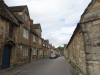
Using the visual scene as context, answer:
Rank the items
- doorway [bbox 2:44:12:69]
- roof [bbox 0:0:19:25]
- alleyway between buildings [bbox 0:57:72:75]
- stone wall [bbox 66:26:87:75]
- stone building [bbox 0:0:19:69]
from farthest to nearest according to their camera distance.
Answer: doorway [bbox 2:44:12:69], roof [bbox 0:0:19:25], stone building [bbox 0:0:19:69], alleyway between buildings [bbox 0:57:72:75], stone wall [bbox 66:26:87:75]

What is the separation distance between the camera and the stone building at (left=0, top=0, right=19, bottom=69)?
13586 mm

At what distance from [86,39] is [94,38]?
0.28m

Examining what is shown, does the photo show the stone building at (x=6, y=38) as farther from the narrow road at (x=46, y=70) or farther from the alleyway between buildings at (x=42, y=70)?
the narrow road at (x=46, y=70)

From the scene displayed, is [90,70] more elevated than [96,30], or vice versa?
[96,30]

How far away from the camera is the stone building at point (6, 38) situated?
13586 mm

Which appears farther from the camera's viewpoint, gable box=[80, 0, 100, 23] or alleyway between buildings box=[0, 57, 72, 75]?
alleyway between buildings box=[0, 57, 72, 75]

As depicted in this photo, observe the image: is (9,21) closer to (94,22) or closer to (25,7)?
(25,7)

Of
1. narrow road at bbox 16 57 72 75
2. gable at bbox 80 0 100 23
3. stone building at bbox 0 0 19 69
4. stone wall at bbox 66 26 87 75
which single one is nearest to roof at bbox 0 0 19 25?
stone building at bbox 0 0 19 69

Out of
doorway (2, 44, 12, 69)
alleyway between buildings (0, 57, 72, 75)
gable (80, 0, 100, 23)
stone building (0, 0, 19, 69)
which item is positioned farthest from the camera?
doorway (2, 44, 12, 69)

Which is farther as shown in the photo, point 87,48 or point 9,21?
point 9,21

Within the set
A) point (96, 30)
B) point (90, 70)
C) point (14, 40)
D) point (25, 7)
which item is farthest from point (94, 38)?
point (25, 7)

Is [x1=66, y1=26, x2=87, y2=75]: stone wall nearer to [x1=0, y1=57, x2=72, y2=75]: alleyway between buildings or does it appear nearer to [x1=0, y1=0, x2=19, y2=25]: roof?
[x1=0, y1=57, x2=72, y2=75]: alleyway between buildings

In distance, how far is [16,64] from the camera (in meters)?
17.1

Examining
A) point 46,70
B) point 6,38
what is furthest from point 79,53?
point 6,38
